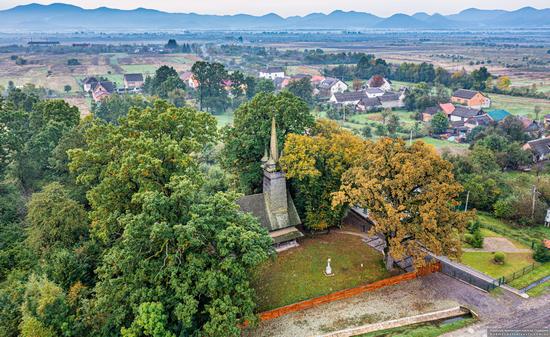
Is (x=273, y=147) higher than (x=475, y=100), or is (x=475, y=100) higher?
(x=273, y=147)

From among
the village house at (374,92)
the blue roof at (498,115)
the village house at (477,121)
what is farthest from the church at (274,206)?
the village house at (374,92)

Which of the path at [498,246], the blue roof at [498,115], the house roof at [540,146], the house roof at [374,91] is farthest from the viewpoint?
the house roof at [374,91]

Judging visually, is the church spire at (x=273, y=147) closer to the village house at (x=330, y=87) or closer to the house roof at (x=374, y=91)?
the house roof at (x=374, y=91)

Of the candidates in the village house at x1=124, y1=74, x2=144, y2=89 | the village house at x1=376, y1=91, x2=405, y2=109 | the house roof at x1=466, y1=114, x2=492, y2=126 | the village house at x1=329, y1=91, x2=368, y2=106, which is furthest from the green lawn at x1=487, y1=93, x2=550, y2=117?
the village house at x1=124, y1=74, x2=144, y2=89

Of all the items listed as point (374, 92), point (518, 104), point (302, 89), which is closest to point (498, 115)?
point (518, 104)

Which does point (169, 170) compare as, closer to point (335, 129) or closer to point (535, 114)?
point (335, 129)

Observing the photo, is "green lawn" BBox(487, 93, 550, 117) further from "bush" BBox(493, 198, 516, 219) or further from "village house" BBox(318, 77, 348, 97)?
"bush" BBox(493, 198, 516, 219)

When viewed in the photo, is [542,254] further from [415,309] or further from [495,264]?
[415,309]
